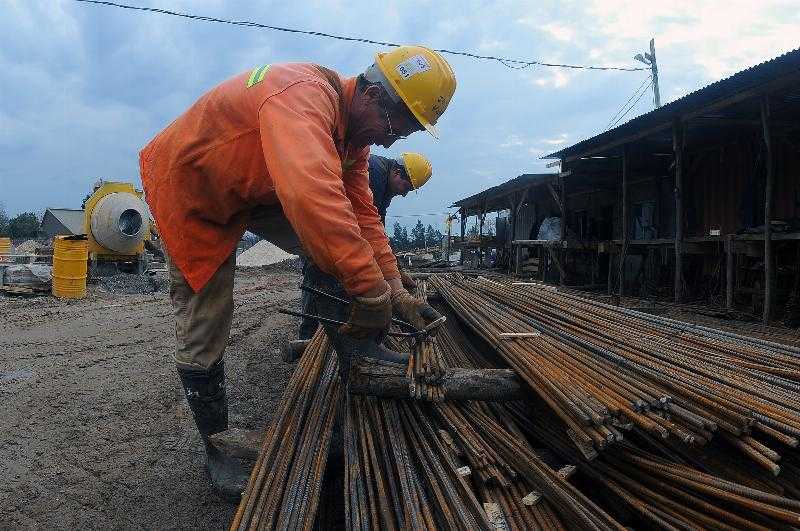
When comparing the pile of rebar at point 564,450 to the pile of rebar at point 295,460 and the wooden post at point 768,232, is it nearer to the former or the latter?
the pile of rebar at point 295,460

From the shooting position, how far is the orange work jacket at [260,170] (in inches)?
69.1

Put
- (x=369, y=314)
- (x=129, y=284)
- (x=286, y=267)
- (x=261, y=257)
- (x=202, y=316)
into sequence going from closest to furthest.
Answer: (x=369, y=314) → (x=202, y=316) → (x=129, y=284) → (x=286, y=267) → (x=261, y=257)

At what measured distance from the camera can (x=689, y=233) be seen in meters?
10.6

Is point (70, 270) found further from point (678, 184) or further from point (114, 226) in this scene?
point (678, 184)

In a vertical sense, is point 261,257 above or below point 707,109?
below

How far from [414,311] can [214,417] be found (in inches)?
43.0

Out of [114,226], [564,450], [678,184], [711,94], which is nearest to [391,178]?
[564,450]

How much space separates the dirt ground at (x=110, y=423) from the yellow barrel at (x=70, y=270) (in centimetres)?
303

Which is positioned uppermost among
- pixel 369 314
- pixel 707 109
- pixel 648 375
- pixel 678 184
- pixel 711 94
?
pixel 711 94

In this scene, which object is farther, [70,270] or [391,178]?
[70,270]

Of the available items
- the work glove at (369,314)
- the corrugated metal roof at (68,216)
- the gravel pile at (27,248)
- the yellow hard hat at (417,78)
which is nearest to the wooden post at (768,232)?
the yellow hard hat at (417,78)

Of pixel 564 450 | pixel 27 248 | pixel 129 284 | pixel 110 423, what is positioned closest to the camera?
pixel 564 450

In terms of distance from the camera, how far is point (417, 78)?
7.12ft

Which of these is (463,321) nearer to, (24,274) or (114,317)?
(114,317)
